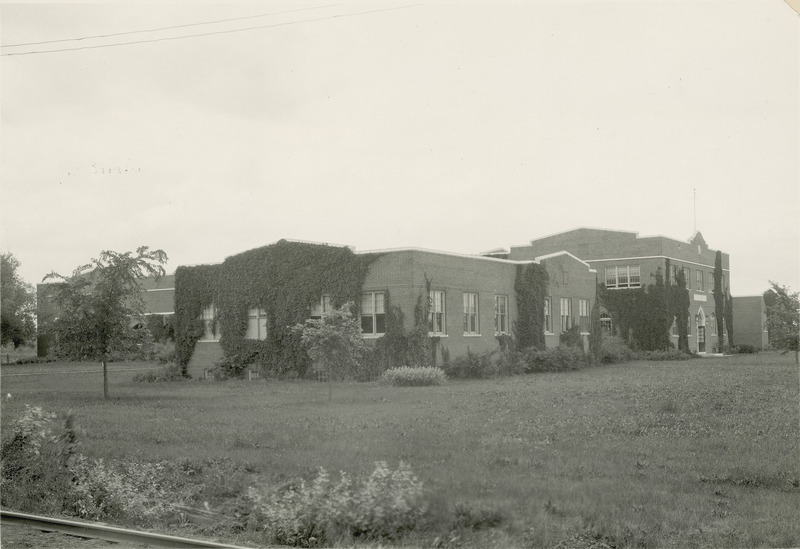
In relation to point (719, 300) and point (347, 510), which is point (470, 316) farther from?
point (347, 510)

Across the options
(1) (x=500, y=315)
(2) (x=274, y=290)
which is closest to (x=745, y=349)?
(1) (x=500, y=315)

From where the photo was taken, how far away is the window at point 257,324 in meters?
9.67

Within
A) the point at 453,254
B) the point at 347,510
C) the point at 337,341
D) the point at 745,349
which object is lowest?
the point at 347,510

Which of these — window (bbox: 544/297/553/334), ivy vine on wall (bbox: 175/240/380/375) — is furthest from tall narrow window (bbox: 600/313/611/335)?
ivy vine on wall (bbox: 175/240/380/375)

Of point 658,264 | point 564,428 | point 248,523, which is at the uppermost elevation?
point 658,264

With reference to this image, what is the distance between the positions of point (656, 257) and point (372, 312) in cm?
401

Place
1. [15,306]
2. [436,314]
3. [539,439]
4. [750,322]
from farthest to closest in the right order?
[15,306], [750,322], [436,314], [539,439]

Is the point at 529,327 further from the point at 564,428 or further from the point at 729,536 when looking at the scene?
the point at 729,536

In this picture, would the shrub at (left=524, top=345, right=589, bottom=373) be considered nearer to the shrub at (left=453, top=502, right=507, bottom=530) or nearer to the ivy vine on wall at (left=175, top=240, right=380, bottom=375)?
the ivy vine on wall at (left=175, top=240, right=380, bottom=375)

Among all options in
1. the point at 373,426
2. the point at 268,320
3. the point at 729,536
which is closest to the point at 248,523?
the point at 373,426

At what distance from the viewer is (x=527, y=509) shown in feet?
23.4

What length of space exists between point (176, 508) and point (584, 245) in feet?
21.8

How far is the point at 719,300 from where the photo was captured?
10.0 meters

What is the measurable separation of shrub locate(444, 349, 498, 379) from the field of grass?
182 mm
